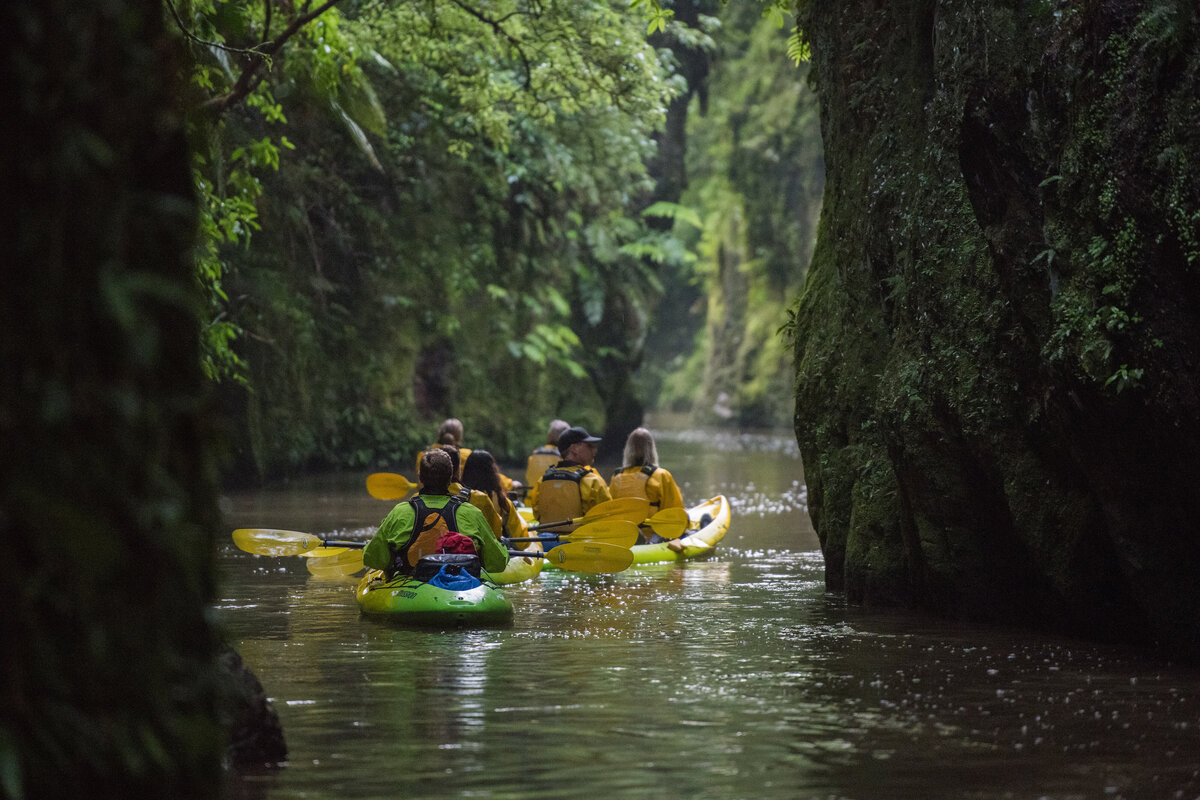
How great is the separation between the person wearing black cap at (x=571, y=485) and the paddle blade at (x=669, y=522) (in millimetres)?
568

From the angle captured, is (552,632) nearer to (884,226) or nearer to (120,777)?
(884,226)

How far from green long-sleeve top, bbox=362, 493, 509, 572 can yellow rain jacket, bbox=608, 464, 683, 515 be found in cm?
411

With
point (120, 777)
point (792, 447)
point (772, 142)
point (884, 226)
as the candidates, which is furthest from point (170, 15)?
point (772, 142)

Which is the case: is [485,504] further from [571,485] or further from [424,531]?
[571,485]

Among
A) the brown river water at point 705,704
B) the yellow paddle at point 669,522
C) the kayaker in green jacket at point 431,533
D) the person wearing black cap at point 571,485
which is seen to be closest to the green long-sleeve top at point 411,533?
the kayaker in green jacket at point 431,533

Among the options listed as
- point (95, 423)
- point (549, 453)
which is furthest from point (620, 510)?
point (95, 423)

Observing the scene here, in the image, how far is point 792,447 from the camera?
3256cm

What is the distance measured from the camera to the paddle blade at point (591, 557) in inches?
407

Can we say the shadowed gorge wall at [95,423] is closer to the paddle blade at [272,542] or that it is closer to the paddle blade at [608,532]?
the paddle blade at [608,532]

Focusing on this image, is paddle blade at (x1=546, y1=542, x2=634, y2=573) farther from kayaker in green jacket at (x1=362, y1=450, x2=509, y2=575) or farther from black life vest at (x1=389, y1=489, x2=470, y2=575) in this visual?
black life vest at (x1=389, y1=489, x2=470, y2=575)

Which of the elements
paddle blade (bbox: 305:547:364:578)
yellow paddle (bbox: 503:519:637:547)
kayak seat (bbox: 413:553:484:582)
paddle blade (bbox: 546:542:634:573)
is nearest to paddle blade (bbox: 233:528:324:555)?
paddle blade (bbox: 305:547:364:578)

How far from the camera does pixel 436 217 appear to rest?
24141 mm

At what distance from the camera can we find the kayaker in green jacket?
28.3 ft

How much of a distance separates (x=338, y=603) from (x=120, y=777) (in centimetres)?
728
